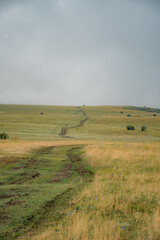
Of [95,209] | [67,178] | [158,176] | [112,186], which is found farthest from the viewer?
[67,178]

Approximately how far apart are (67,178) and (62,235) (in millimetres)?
7192

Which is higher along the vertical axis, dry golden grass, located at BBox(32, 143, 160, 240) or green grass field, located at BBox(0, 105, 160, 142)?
dry golden grass, located at BBox(32, 143, 160, 240)

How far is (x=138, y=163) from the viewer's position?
16297 millimetres

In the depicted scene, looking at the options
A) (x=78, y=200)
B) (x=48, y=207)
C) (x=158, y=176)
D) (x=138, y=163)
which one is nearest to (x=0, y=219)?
(x=48, y=207)

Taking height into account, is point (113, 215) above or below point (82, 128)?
above

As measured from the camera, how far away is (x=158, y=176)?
11523 mm

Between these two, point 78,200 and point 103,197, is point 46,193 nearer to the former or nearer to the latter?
point 78,200

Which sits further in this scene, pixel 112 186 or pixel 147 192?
pixel 112 186

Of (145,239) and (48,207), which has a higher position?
(145,239)

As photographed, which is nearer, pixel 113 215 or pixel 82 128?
pixel 113 215

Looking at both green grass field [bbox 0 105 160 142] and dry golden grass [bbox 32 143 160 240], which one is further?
green grass field [bbox 0 105 160 142]

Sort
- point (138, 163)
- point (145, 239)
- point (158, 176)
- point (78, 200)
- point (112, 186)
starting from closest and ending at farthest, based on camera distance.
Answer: point (145, 239), point (78, 200), point (112, 186), point (158, 176), point (138, 163)

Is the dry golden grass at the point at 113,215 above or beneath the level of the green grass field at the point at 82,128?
above

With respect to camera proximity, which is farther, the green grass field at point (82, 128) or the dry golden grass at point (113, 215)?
the green grass field at point (82, 128)
